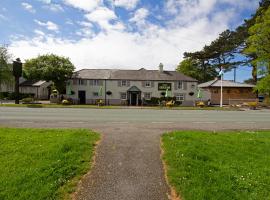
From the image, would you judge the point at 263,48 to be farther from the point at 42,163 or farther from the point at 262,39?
the point at 42,163

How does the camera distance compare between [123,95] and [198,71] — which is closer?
[123,95]

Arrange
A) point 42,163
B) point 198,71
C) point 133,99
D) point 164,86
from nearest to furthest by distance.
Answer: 1. point 42,163
2. point 164,86
3. point 133,99
4. point 198,71

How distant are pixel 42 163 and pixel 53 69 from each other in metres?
49.6

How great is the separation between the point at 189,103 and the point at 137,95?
380 inches

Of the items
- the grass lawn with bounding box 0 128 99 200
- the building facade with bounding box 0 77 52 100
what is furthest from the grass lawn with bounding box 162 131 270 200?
the building facade with bounding box 0 77 52 100

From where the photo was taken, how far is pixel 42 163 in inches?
325

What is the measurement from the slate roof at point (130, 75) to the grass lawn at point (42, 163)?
4509 cm

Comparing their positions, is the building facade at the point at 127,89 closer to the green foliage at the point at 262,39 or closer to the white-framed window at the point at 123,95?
the white-framed window at the point at 123,95

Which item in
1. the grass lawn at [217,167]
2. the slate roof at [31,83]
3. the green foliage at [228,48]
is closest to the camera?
the grass lawn at [217,167]

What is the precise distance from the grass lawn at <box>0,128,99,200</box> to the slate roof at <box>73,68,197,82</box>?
4509cm

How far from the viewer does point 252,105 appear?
145 ft

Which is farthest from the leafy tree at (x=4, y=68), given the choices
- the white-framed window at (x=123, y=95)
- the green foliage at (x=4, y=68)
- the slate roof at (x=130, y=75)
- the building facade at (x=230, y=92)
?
the building facade at (x=230, y=92)

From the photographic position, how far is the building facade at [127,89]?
182ft

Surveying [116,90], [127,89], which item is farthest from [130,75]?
[116,90]
